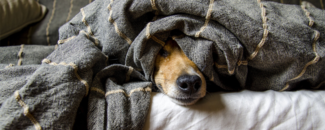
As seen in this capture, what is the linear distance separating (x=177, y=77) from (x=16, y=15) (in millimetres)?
1259

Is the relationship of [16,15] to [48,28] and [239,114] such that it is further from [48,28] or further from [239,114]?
[239,114]

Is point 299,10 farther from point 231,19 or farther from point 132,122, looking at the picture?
point 132,122

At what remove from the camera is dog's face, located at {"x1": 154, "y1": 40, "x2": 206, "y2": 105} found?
2.61 feet

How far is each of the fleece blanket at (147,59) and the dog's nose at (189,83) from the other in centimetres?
7

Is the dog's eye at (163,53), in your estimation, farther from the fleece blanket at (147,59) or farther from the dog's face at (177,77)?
the fleece blanket at (147,59)

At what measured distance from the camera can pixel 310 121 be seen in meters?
0.76

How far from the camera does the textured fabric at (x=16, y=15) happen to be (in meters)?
Answer: 1.21

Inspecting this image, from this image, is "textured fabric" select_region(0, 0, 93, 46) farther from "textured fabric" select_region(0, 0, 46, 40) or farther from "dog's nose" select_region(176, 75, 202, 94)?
"dog's nose" select_region(176, 75, 202, 94)

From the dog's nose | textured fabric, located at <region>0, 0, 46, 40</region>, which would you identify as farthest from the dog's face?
textured fabric, located at <region>0, 0, 46, 40</region>

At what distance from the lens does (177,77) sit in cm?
84

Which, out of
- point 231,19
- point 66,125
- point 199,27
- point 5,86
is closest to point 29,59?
point 5,86

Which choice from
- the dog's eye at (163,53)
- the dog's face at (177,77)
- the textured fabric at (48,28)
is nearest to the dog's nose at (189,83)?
the dog's face at (177,77)

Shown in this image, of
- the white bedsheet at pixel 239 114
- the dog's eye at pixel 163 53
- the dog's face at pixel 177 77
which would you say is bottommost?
the white bedsheet at pixel 239 114

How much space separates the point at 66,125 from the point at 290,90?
1.07 m
